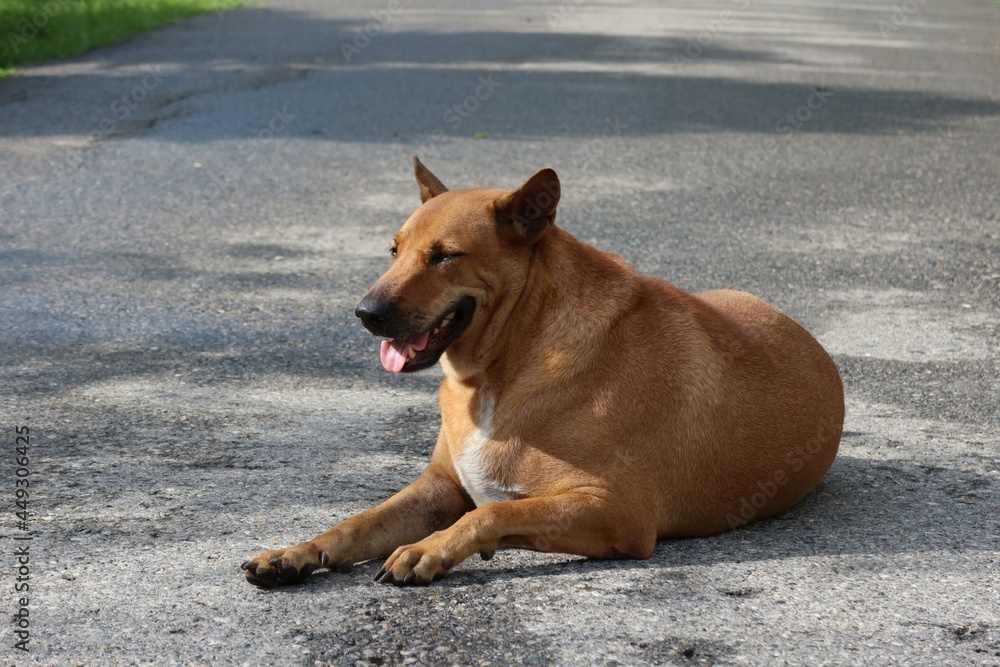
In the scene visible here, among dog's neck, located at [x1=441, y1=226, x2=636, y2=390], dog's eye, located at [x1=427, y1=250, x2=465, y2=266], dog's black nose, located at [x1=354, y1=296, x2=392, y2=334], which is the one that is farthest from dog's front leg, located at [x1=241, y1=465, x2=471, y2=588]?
dog's eye, located at [x1=427, y1=250, x2=465, y2=266]

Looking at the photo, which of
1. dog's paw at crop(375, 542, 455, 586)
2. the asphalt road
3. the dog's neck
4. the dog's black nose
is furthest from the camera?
the dog's neck

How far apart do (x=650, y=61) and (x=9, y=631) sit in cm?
1531

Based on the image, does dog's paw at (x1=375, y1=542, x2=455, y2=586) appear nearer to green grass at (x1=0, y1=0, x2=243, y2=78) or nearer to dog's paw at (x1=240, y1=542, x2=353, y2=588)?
dog's paw at (x1=240, y1=542, x2=353, y2=588)

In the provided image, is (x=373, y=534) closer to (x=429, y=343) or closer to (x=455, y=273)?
(x=429, y=343)

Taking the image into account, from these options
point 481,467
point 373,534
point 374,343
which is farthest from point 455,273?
point 374,343

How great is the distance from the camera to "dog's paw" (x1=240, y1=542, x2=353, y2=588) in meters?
3.79

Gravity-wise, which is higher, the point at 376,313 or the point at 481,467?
the point at 376,313

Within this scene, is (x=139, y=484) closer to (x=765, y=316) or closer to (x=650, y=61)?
(x=765, y=316)

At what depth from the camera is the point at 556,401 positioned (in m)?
4.15

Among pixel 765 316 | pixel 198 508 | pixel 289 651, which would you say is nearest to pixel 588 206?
pixel 765 316

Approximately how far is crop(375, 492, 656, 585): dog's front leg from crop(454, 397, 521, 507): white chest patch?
0.21 metres

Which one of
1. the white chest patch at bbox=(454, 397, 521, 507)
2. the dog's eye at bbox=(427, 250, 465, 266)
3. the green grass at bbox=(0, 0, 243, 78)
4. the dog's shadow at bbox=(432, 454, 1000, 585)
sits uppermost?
the dog's eye at bbox=(427, 250, 465, 266)

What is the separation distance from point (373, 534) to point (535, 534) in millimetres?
520

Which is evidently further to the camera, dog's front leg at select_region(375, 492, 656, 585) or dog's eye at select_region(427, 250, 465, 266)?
dog's eye at select_region(427, 250, 465, 266)
